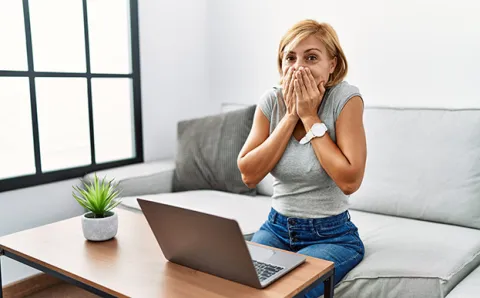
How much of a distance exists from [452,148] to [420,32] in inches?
23.6

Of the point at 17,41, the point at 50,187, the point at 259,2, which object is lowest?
the point at 50,187

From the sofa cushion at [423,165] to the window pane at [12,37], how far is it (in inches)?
63.8

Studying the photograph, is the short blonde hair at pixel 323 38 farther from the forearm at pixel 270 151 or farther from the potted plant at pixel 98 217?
the potted plant at pixel 98 217

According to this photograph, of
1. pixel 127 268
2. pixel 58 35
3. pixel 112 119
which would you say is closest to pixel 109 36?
pixel 58 35

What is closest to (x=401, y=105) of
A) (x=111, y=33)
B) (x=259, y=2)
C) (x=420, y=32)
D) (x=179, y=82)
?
(x=420, y=32)

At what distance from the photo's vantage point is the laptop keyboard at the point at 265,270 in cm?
109

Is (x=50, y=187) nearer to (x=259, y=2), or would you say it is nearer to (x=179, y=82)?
(x=179, y=82)

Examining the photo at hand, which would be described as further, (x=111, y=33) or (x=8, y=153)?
(x=111, y=33)

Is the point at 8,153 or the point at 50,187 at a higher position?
the point at 8,153

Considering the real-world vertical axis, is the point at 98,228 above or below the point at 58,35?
below

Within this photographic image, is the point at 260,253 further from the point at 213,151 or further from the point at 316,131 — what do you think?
the point at 213,151

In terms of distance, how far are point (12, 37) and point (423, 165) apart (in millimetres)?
1900

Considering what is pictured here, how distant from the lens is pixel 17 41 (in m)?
2.15

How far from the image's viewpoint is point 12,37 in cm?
213
